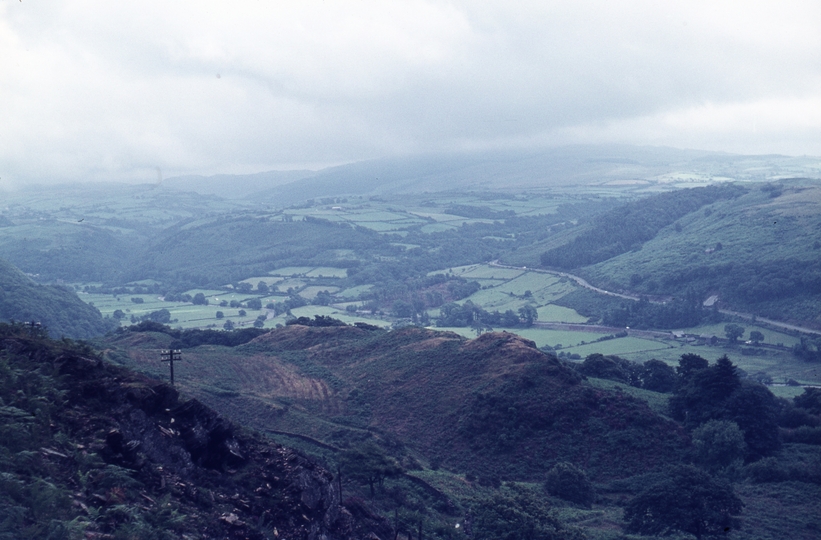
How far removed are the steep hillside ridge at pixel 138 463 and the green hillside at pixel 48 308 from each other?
68287 millimetres

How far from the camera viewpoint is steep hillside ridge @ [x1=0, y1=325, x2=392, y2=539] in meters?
15.2

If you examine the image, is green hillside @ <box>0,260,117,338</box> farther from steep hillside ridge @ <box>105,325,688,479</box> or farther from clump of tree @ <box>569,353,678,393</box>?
clump of tree @ <box>569,353,678,393</box>

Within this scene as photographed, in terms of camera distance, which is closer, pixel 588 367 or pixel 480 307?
pixel 588 367

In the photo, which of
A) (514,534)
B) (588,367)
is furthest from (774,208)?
(514,534)

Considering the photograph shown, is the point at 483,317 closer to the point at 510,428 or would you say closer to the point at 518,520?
the point at 510,428

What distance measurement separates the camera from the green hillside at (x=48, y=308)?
3346 inches

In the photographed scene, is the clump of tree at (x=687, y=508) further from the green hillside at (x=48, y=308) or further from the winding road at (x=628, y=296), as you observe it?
the green hillside at (x=48, y=308)

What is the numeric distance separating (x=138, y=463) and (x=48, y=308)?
80.9 metres

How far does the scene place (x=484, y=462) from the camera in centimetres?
3747

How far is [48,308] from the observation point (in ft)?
294

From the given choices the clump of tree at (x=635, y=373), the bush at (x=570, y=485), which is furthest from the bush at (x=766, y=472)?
the clump of tree at (x=635, y=373)

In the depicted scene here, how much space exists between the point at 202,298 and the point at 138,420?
335 feet

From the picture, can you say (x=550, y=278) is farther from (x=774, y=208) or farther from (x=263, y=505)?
(x=263, y=505)

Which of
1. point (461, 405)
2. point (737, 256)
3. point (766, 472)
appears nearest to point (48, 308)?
point (461, 405)
